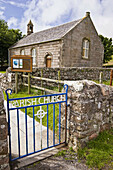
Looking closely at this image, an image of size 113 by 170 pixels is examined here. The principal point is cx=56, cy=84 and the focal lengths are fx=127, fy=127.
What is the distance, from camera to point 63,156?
113 inches

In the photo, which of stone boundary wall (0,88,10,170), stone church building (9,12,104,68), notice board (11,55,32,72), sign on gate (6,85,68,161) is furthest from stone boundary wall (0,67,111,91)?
stone boundary wall (0,88,10,170)

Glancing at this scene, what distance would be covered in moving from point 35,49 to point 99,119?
15413 millimetres

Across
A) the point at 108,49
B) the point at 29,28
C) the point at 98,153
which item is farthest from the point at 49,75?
the point at 108,49

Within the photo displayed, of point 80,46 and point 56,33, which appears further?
point 80,46

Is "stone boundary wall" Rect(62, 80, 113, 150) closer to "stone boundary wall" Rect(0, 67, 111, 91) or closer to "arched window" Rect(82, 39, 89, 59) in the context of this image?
"stone boundary wall" Rect(0, 67, 111, 91)

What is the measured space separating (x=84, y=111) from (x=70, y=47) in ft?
41.0

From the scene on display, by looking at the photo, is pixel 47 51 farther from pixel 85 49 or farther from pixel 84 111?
pixel 84 111

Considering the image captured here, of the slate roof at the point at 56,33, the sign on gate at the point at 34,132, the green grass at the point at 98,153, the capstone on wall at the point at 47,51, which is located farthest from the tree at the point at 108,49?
the green grass at the point at 98,153

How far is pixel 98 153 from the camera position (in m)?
2.89

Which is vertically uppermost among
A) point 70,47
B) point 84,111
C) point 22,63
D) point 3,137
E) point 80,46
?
point 80,46

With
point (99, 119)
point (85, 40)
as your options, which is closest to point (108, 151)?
point (99, 119)

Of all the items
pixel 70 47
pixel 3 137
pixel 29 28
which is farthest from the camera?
pixel 29 28

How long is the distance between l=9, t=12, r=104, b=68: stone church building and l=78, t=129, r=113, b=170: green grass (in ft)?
37.3

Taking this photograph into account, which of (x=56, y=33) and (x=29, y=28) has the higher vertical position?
(x=29, y=28)
